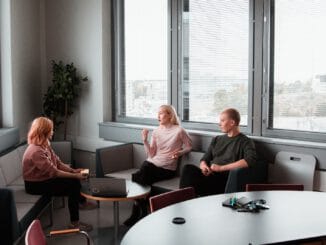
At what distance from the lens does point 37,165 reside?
15.0ft

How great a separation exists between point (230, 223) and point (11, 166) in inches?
129

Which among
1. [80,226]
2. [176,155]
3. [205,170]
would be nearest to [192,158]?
[176,155]

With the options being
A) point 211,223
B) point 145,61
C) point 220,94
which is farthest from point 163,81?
point 211,223

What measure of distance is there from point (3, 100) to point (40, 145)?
163 centimetres

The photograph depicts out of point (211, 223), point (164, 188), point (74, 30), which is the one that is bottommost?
point (164, 188)

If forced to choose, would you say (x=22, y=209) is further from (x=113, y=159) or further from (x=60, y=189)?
(x=113, y=159)

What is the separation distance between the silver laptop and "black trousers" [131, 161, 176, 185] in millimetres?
618

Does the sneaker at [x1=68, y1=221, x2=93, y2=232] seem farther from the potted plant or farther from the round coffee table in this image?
the potted plant

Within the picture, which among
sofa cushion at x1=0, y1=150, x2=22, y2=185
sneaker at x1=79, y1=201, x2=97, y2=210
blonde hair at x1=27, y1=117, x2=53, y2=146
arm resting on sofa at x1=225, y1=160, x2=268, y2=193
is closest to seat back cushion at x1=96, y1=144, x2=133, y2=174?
sneaker at x1=79, y1=201, x2=97, y2=210

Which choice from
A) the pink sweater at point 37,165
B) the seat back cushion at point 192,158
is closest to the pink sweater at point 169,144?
the seat back cushion at point 192,158

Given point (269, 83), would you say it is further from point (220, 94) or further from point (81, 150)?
point (81, 150)

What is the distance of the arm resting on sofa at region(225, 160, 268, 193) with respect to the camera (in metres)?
4.23

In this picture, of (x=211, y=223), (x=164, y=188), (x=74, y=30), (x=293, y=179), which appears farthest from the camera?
(x=74, y=30)

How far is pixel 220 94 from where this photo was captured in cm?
541
